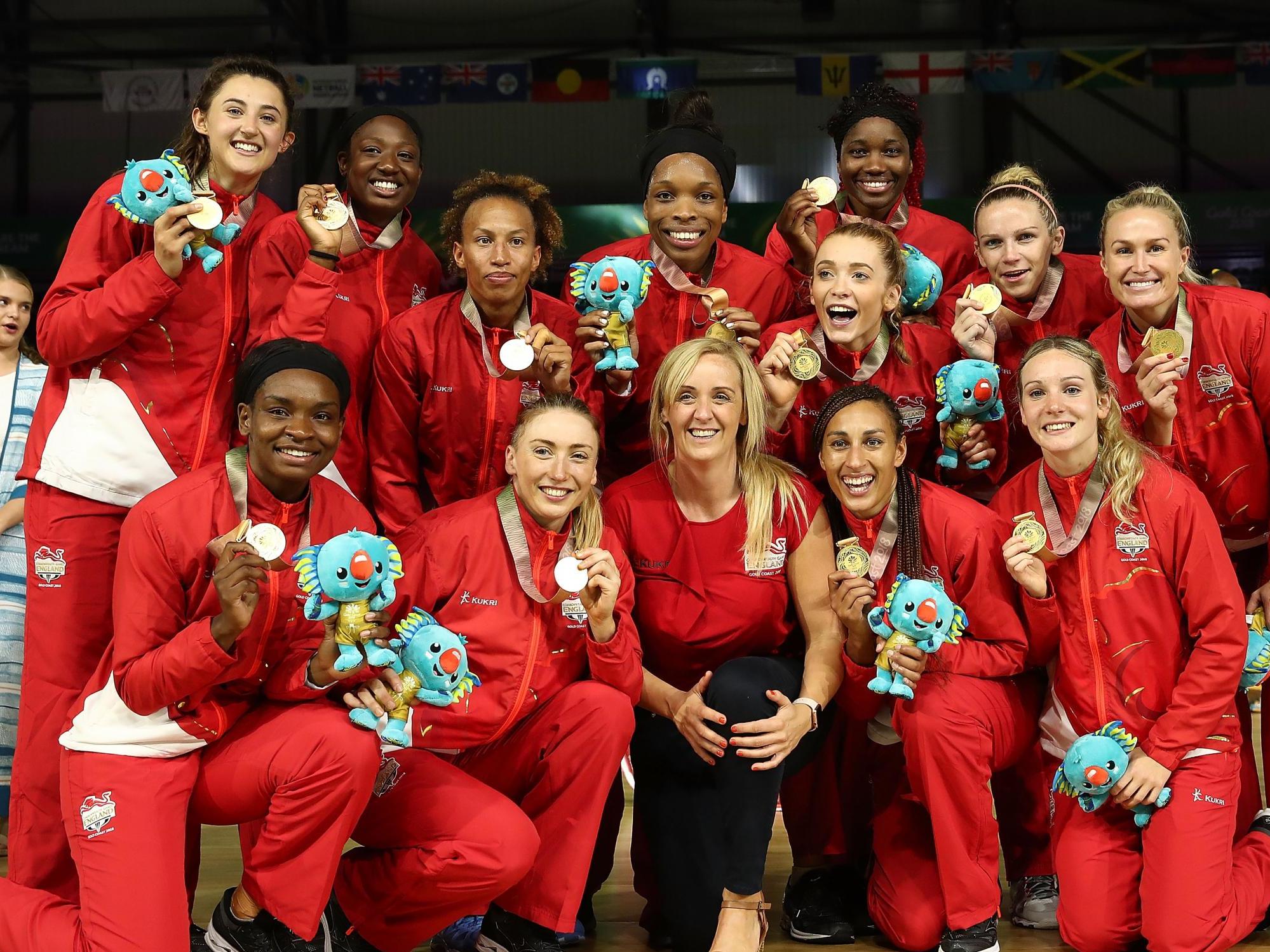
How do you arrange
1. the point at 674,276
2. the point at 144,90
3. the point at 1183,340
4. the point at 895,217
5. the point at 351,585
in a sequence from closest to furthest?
1. the point at 351,585
2. the point at 1183,340
3. the point at 674,276
4. the point at 895,217
5. the point at 144,90

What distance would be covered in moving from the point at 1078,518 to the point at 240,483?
2.18 metres

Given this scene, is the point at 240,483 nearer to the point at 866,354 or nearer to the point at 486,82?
the point at 866,354

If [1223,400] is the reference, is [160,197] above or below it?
above

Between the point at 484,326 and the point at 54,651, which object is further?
the point at 484,326

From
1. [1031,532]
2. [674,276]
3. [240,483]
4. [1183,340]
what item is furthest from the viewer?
[674,276]

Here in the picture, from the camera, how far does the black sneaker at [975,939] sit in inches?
135

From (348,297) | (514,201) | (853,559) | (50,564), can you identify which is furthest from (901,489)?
(50,564)

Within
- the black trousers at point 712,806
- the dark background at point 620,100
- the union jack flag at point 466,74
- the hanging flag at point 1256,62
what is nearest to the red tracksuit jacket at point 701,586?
the black trousers at point 712,806

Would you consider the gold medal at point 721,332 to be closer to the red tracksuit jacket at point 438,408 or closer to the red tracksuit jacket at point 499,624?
the red tracksuit jacket at point 438,408

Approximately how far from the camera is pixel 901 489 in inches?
148

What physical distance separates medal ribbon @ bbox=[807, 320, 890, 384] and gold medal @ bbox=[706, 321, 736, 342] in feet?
0.78

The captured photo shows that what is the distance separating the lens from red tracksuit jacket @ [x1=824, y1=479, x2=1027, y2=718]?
3.63 meters

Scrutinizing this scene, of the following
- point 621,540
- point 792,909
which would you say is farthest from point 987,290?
point 792,909

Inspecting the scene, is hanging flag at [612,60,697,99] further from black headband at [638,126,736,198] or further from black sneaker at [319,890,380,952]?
black sneaker at [319,890,380,952]
